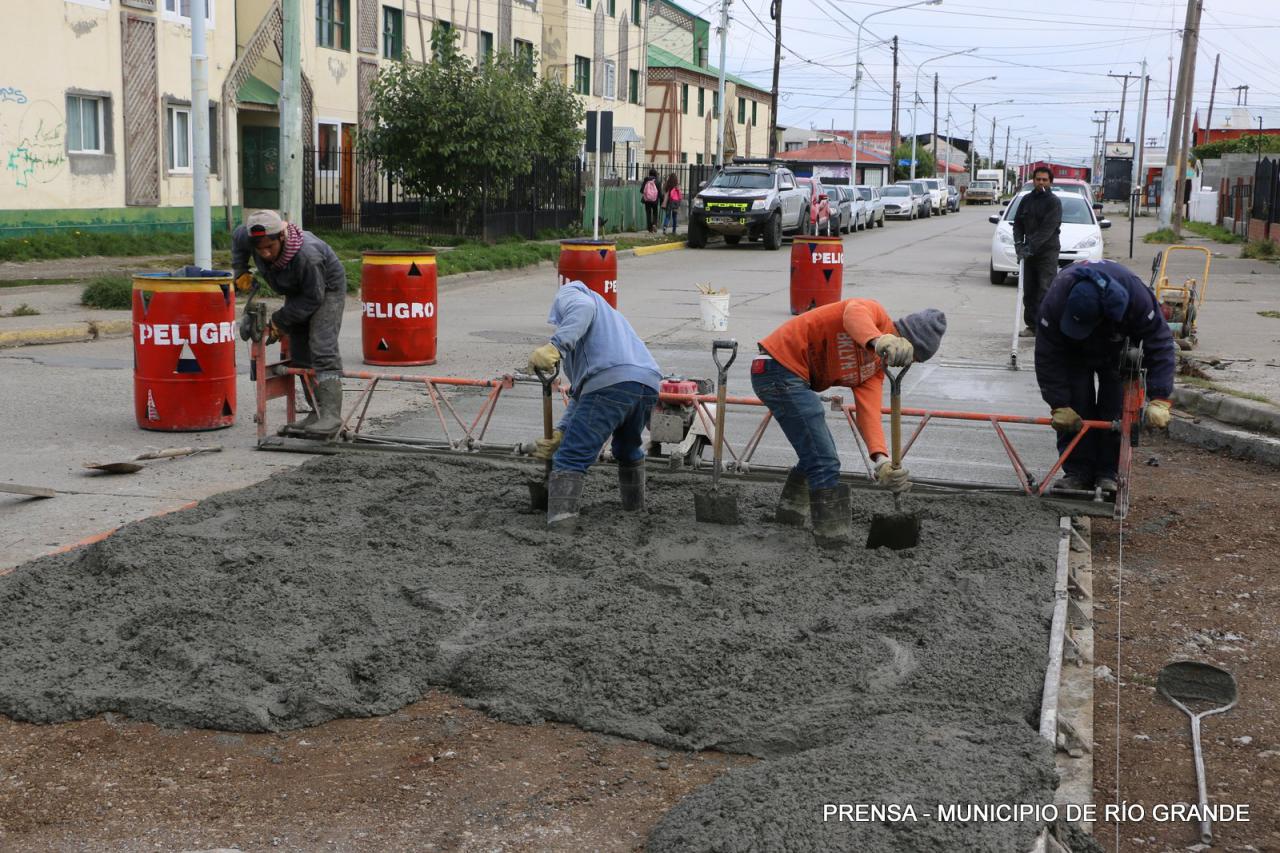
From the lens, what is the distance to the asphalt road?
7.80m

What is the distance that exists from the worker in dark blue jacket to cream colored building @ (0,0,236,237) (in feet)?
59.9

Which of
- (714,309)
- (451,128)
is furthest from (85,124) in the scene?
(714,309)

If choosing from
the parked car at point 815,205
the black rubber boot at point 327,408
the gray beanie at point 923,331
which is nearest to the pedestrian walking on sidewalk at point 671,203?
the parked car at point 815,205

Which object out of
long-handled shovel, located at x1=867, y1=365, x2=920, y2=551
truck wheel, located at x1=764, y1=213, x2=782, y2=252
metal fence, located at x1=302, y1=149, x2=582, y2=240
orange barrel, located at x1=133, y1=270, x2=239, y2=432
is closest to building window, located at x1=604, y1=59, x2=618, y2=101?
metal fence, located at x1=302, y1=149, x2=582, y2=240

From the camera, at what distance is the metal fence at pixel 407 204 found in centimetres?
2950

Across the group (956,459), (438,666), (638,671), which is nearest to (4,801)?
(438,666)

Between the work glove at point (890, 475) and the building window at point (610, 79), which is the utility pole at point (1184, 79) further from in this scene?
the work glove at point (890, 475)

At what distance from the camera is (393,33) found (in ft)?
112

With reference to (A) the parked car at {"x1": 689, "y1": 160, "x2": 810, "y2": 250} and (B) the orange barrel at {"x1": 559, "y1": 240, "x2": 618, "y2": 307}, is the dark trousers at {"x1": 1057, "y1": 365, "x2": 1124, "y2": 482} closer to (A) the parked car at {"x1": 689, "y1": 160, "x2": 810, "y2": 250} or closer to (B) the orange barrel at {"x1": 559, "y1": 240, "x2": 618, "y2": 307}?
(B) the orange barrel at {"x1": 559, "y1": 240, "x2": 618, "y2": 307}

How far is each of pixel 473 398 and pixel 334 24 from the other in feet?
74.2

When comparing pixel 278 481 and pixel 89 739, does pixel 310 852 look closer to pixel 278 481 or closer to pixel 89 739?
pixel 89 739

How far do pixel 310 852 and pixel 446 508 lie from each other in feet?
11.8

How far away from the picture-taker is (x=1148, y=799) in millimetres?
4277

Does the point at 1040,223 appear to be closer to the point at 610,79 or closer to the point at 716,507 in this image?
the point at 716,507
